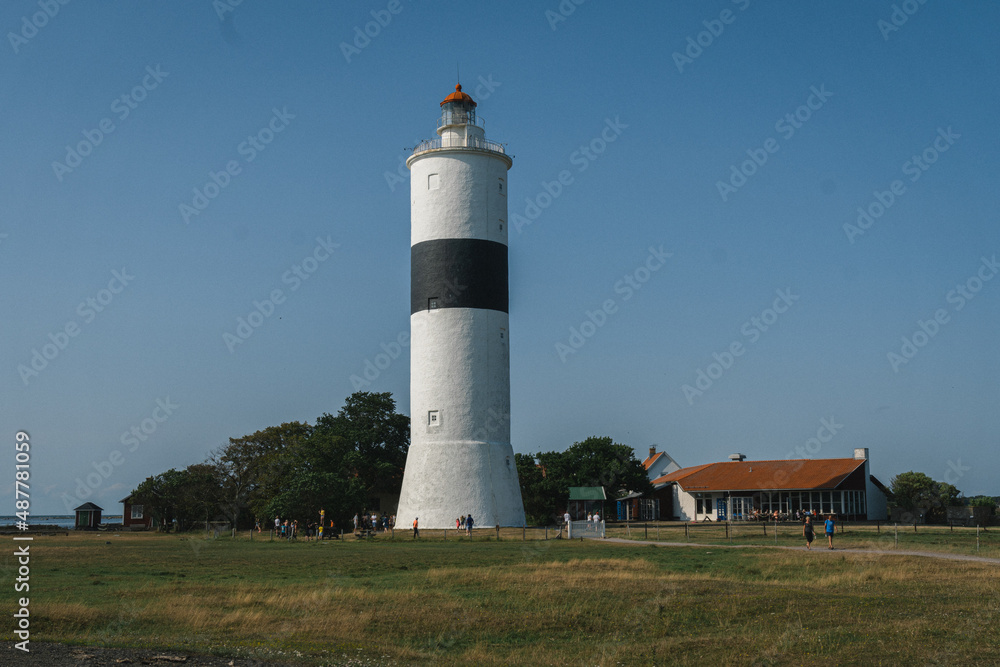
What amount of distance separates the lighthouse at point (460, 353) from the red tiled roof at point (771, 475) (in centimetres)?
2138

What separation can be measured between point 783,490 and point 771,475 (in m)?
2.24

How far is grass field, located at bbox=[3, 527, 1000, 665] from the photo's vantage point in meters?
11.9

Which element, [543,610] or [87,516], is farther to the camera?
[87,516]

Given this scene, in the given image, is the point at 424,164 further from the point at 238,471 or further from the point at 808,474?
the point at 808,474

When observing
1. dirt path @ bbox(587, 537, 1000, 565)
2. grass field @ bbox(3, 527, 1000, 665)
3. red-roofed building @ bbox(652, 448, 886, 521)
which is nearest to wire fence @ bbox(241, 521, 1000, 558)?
dirt path @ bbox(587, 537, 1000, 565)

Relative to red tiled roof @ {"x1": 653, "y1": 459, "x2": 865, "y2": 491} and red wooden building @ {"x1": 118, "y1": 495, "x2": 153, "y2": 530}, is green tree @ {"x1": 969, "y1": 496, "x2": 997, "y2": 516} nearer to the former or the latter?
red tiled roof @ {"x1": 653, "y1": 459, "x2": 865, "y2": 491}

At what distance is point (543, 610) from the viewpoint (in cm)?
1544

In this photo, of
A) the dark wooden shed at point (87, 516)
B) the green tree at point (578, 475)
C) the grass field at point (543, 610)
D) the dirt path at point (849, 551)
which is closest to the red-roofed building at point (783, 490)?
the green tree at point (578, 475)

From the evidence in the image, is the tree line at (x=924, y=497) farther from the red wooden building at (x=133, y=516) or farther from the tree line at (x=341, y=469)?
the red wooden building at (x=133, y=516)

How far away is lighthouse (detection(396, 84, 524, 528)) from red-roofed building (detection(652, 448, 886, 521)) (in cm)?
2156

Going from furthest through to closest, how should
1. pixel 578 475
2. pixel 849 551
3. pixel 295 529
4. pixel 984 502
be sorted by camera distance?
pixel 984 502
pixel 578 475
pixel 295 529
pixel 849 551

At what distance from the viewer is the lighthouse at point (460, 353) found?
4159cm

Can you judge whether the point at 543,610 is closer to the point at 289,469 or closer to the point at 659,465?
the point at 289,469

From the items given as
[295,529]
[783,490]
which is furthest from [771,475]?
[295,529]
